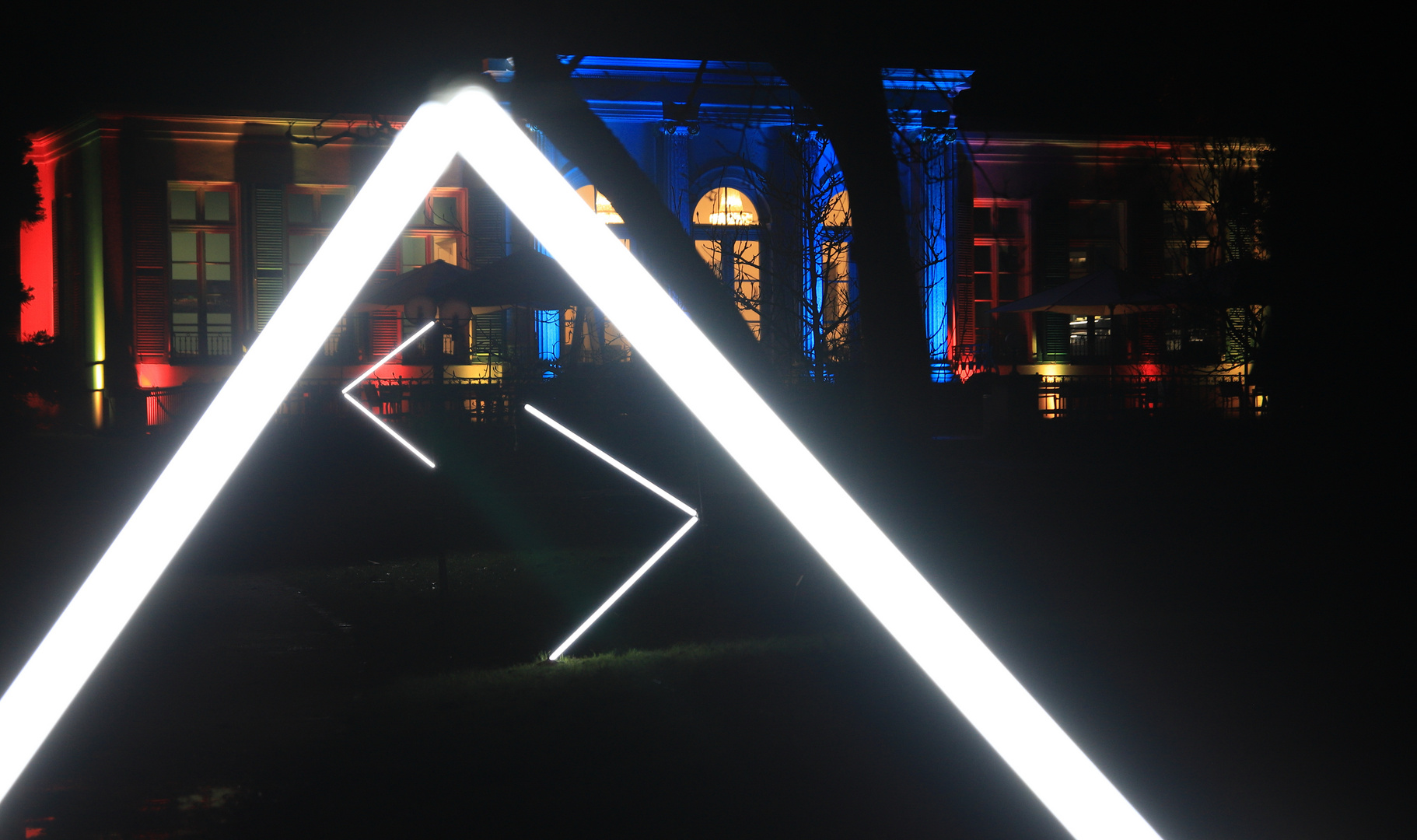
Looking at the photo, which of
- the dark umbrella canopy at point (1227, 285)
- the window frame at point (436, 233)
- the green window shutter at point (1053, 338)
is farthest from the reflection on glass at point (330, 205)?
the dark umbrella canopy at point (1227, 285)

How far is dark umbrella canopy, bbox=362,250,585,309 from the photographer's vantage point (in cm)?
1551

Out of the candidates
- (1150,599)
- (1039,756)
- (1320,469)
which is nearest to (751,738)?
(1039,756)

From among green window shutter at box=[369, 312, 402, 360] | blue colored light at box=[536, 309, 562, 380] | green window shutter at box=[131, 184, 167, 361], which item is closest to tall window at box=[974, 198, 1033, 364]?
blue colored light at box=[536, 309, 562, 380]

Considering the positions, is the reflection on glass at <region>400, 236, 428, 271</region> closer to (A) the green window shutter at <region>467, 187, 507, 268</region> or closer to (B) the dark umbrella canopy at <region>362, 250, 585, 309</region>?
(A) the green window shutter at <region>467, 187, 507, 268</region>

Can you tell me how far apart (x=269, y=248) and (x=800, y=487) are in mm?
25425

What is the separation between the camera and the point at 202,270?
953 inches

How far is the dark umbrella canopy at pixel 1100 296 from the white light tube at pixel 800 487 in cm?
1881

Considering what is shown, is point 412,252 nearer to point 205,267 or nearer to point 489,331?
point 489,331

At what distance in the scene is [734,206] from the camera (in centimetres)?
2562

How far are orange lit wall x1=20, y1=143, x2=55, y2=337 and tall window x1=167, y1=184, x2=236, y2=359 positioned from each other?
12.0ft

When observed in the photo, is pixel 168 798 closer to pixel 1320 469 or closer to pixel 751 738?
pixel 751 738

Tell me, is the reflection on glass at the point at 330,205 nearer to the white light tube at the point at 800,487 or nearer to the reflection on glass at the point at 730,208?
the reflection on glass at the point at 730,208

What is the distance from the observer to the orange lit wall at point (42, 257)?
2514 centimetres

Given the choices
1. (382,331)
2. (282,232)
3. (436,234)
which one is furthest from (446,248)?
(282,232)
